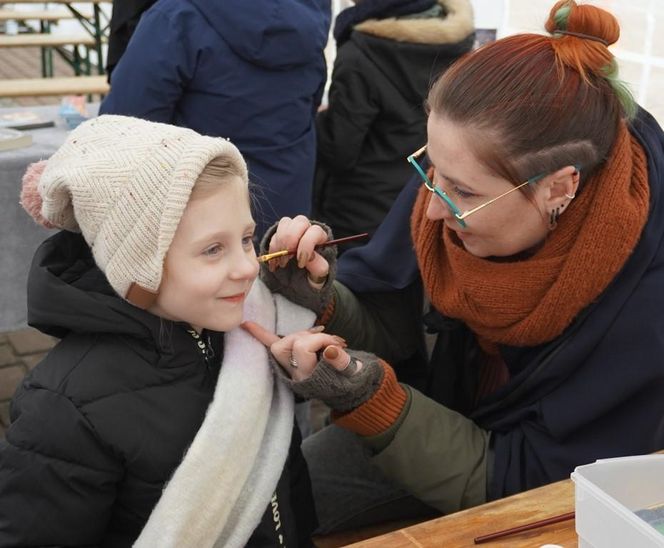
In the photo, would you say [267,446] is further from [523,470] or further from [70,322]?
[523,470]

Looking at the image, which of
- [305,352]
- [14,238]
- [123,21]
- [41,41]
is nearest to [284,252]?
[305,352]

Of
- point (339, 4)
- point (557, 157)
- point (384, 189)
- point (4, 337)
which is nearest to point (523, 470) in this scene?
point (557, 157)

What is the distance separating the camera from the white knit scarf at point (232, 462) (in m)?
1.25

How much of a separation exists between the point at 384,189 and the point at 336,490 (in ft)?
5.82

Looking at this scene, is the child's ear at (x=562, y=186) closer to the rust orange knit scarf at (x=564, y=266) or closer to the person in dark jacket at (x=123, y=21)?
the rust orange knit scarf at (x=564, y=266)

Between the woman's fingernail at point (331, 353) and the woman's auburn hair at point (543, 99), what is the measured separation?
1.36 feet

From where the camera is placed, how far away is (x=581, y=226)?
1487 millimetres

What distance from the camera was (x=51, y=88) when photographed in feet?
14.3

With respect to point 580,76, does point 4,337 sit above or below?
below

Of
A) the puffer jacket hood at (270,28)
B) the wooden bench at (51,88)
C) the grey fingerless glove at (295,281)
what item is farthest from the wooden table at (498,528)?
the wooden bench at (51,88)

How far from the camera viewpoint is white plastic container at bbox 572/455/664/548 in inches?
35.2

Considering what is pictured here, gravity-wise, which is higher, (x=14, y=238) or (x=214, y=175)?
(x=214, y=175)

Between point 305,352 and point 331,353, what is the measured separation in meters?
0.04

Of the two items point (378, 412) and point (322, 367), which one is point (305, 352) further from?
point (378, 412)
